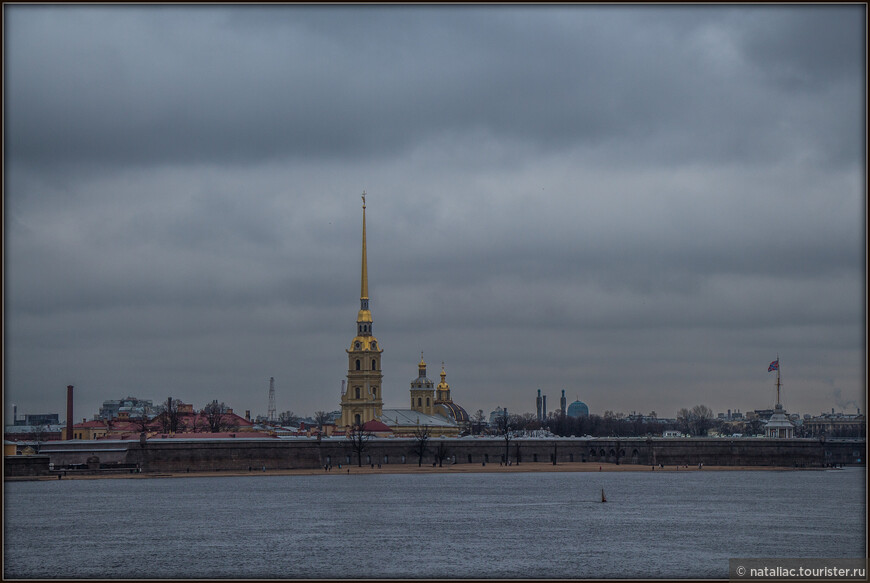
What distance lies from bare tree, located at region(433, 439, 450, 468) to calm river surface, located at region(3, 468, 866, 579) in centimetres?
3230

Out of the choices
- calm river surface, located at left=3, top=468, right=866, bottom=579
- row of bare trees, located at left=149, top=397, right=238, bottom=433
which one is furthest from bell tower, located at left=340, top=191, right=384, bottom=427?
calm river surface, located at left=3, top=468, right=866, bottom=579

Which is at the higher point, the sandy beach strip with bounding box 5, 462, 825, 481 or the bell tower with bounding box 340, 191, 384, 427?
the bell tower with bounding box 340, 191, 384, 427

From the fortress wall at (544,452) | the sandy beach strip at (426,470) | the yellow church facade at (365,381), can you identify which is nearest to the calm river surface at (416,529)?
the sandy beach strip at (426,470)

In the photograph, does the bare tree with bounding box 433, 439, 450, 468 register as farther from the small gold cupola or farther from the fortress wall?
the small gold cupola

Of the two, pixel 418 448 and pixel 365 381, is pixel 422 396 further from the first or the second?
pixel 418 448

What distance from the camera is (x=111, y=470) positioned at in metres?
98.6

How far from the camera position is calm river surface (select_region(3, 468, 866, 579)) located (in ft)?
129

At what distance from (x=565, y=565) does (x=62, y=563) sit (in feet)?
53.9

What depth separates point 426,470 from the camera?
106375mm

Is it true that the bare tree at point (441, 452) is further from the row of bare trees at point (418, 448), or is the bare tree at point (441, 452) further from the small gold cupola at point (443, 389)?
the small gold cupola at point (443, 389)

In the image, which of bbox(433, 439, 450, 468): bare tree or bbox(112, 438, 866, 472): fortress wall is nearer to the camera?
bbox(112, 438, 866, 472): fortress wall

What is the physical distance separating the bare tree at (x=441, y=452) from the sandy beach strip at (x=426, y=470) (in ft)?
3.46

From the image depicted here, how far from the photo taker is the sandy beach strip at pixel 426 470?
3775 inches

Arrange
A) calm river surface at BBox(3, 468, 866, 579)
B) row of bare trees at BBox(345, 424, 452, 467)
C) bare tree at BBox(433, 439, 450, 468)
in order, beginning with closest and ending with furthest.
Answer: calm river surface at BBox(3, 468, 866, 579) → row of bare trees at BBox(345, 424, 452, 467) → bare tree at BBox(433, 439, 450, 468)
